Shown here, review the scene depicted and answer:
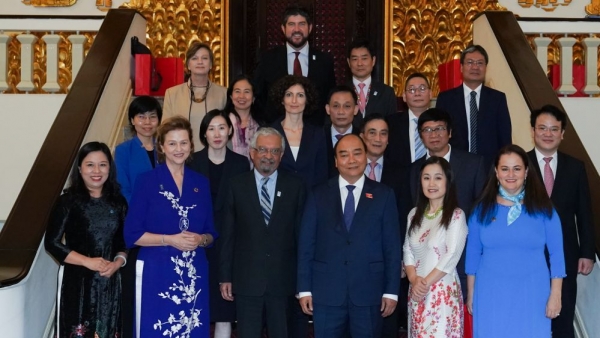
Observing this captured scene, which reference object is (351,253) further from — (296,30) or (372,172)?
(296,30)

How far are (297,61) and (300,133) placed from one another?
128 centimetres

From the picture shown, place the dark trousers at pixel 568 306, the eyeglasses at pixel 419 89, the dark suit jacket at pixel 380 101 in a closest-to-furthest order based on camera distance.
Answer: the dark trousers at pixel 568 306 → the eyeglasses at pixel 419 89 → the dark suit jacket at pixel 380 101

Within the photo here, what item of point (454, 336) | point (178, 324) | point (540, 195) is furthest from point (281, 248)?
point (540, 195)

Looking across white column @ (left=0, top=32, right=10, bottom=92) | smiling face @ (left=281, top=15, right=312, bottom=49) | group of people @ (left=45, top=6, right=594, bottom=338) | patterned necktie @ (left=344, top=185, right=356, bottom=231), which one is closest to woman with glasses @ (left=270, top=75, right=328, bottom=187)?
group of people @ (left=45, top=6, right=594, bottom=338)

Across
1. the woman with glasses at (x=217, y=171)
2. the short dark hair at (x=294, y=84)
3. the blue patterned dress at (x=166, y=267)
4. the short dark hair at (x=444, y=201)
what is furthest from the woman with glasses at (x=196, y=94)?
the short dark hair at (x=444, y=201)

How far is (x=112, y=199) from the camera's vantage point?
539cm

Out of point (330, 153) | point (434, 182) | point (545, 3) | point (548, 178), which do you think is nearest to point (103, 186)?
point (330, 153)

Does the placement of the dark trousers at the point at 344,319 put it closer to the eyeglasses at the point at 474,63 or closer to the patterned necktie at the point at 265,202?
the patterned necktie at the point at 265,202

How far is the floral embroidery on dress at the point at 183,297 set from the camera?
530 cm

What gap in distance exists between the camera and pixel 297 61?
7.32 meters

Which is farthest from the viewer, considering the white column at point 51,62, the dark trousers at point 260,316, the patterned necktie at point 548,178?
the white column at point 51,62

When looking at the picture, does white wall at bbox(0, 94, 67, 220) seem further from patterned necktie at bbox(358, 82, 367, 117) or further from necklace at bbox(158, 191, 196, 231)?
necklace at bbox(158, 191, 196, 231)

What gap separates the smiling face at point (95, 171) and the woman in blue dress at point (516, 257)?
2.03 metres

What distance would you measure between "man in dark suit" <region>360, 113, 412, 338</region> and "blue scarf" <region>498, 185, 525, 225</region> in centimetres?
71
